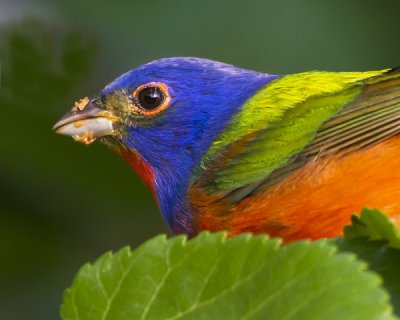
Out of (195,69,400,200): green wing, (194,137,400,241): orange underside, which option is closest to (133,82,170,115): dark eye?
(195,69,400,200): green wing

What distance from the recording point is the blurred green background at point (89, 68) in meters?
4.47

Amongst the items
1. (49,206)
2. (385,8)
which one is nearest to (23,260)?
(49,206)

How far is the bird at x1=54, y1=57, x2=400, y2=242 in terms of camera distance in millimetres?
3029

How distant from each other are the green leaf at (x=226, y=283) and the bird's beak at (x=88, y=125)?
227cm

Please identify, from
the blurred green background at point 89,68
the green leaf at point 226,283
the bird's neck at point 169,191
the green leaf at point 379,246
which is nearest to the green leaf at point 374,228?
Result: the green leaf at point 379,246

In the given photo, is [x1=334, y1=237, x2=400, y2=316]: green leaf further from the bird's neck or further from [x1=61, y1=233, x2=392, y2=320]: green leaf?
the bird's neck

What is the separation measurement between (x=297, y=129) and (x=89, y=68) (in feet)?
5.60

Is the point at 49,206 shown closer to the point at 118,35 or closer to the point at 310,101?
the point at 118,35

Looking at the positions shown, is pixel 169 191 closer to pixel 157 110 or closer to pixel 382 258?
pixel 157 110

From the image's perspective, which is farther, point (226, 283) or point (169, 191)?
point (169, 191)

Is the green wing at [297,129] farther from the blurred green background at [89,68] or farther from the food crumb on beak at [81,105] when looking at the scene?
the blurred green background at [89,68]

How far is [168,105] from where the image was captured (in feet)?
12.9

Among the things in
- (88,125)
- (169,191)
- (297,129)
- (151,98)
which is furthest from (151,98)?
(297,129)

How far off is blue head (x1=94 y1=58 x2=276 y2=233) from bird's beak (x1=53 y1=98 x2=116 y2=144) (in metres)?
0.04
